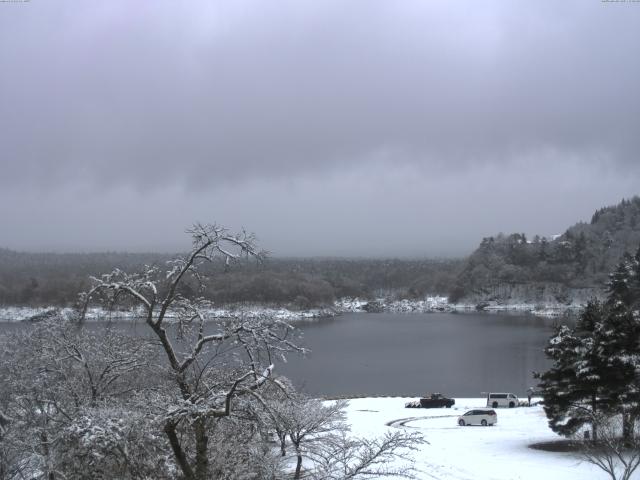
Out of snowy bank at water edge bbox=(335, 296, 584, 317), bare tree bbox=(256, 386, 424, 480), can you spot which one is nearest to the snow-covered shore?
snowy bank at water edge bbox=(335, 296, 584, 317)

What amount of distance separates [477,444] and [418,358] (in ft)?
109

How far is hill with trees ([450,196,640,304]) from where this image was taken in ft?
356

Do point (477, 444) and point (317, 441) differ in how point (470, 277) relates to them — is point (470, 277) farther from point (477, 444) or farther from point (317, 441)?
point (317, 441)

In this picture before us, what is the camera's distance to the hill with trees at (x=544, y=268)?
356ft

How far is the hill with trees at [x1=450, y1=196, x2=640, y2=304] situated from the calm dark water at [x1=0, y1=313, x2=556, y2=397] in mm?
27175

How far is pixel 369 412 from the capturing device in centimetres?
2538

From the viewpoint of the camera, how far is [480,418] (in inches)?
869

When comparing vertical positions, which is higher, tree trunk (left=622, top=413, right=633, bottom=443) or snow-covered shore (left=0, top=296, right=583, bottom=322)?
tree trunk (left=622, top=413, right=633, bottom=443)

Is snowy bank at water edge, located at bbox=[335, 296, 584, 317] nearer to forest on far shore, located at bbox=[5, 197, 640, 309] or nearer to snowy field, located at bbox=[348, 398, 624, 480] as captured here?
forest on far shore, located at bbox=[5, 197, 640, 309]

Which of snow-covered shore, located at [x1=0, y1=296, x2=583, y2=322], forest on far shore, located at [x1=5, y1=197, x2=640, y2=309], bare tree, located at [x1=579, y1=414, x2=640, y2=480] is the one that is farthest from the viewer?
forest on far shore, located at [x1=5, y1=197, x2=640, y2=309]

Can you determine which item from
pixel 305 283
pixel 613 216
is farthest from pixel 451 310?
pixel 613 216

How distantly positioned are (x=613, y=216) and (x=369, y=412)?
133m

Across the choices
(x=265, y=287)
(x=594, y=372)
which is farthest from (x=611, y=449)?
(x=265, y=287)

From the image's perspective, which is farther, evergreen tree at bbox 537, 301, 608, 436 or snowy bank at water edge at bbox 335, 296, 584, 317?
snowy bank at water edge at bbox 335, 296, 584, 317
